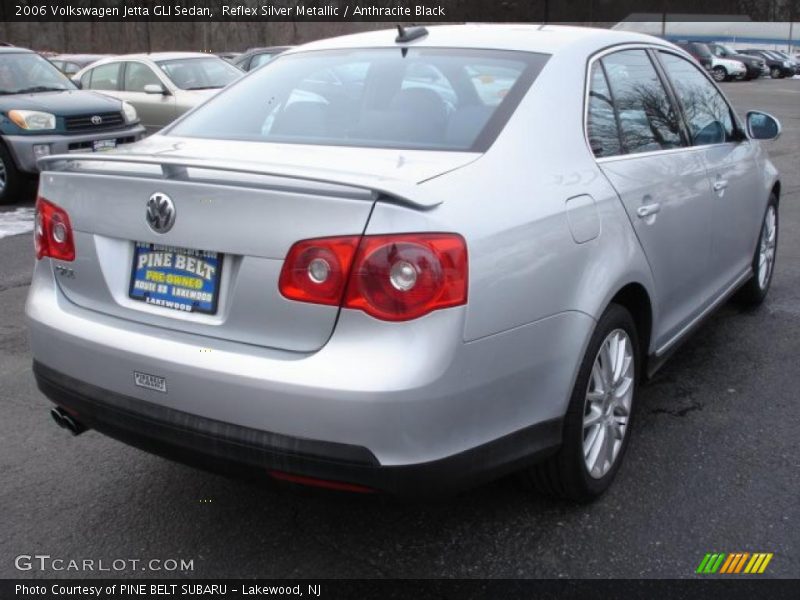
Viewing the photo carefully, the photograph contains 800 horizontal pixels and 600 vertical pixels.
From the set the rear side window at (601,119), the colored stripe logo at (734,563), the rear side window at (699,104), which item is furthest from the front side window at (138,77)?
the colored stripe logo at (734,563)

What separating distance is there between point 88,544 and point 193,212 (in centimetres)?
124

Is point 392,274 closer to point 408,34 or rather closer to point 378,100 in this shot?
point 378,100

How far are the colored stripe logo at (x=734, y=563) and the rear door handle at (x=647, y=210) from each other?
1.21 m

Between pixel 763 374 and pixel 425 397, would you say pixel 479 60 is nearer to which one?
pixel 425 397

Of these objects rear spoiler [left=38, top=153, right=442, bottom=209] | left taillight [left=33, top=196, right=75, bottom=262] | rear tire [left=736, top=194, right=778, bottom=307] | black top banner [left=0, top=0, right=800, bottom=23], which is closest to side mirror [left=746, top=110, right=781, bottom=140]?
rear tire [left=736, top=194, right=778, bottom=307]

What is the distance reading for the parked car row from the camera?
41.8m

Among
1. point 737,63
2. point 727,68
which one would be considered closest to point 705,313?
point 727,68

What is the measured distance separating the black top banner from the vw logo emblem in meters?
42.4

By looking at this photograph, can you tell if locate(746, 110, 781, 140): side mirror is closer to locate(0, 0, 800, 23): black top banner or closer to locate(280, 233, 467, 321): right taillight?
locate(280, 233, 467, 321): right taillight

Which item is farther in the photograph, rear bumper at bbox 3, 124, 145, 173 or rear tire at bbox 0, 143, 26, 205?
rear tire at bbox 0, 143, 26, 205

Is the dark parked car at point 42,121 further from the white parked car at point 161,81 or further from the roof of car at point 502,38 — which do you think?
the roof of car at point 502,38

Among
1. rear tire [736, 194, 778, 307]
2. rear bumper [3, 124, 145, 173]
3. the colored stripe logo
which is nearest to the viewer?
the colored stripe logo

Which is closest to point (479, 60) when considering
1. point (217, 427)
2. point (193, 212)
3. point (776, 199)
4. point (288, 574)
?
point (193, 212)

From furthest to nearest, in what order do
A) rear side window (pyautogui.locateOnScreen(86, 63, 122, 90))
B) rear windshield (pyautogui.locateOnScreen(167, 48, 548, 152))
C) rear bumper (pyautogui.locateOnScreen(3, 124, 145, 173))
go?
rear side window (pyautogui.locateOnScreen(86, 63, 122, 90))
rear bumper (pyautogui.locateOnScreen(3, 124, 145, 173))
rear windshield (pyautogui.locateOnScreen(167, 48, 548, 152))
